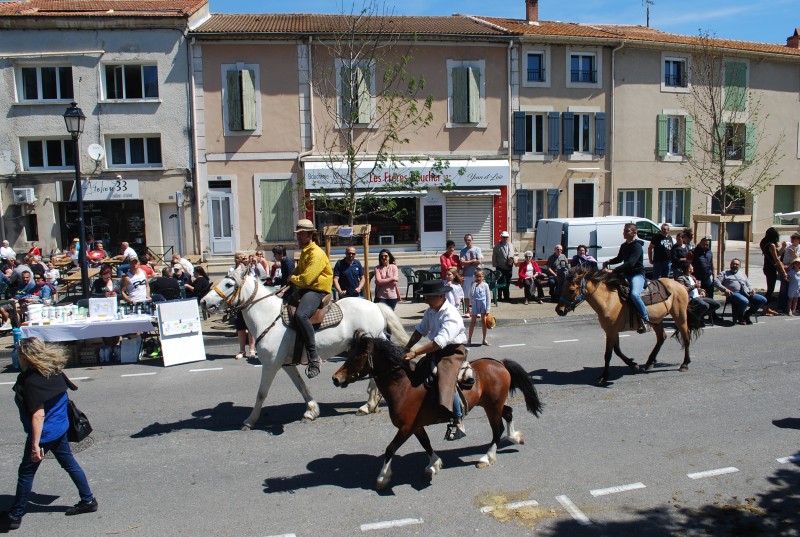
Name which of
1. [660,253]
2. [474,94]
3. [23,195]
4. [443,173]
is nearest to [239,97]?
[443,173]

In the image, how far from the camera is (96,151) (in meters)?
22.3

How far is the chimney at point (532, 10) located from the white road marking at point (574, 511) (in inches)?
1014

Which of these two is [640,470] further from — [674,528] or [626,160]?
[626,160]

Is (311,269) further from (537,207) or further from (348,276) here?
(537,207)

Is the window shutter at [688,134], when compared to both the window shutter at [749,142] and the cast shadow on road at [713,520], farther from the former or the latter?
the cast shadow on road at [713,520]

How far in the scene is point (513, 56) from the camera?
24.2 m

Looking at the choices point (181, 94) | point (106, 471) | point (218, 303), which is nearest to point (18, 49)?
point (181, 94)

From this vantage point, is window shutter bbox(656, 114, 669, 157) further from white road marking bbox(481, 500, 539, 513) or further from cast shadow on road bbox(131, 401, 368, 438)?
white road marking bbox(481, 500, 539, 513)

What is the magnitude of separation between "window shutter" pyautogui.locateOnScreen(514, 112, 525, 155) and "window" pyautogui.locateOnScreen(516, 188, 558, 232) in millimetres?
1776

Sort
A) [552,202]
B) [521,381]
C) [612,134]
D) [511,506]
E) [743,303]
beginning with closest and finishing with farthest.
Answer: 1. [511,506]
2. [521,381]
3. [743,303]
4. [552,202]
5. [612,134]

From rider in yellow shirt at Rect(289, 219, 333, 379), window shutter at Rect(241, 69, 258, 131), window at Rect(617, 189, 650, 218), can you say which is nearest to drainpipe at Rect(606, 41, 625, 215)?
window at Rect(617, 189, 650, 218)

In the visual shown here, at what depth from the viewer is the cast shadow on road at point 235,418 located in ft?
23.9

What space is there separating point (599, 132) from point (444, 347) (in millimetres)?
21805

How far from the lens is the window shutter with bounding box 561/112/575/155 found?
81.7 feet
